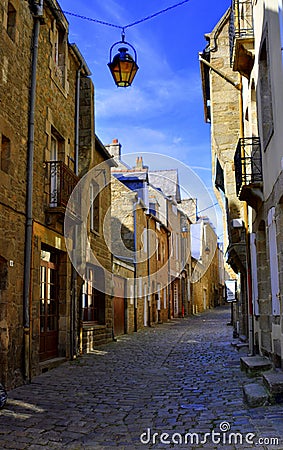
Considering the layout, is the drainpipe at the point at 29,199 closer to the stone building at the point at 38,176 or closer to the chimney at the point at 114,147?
the stone building at the point at 38,176

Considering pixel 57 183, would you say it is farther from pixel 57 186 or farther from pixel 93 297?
pixel 93 297

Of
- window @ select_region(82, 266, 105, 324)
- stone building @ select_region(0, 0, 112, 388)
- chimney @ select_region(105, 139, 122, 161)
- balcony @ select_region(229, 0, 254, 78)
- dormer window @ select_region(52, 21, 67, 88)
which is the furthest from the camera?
chimney @ select_region(105, 139, 122, 161)

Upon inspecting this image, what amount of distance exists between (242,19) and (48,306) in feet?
21.8

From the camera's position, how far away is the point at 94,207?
13.9m

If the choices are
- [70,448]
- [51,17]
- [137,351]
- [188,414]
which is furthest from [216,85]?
[70,448]

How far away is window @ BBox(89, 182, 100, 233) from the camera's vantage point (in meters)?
13.4

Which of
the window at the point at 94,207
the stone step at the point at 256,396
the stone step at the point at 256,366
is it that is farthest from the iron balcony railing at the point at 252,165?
the window at the point at 94,207

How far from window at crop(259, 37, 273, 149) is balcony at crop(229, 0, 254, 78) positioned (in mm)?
1053

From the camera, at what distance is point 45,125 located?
943 centimetres

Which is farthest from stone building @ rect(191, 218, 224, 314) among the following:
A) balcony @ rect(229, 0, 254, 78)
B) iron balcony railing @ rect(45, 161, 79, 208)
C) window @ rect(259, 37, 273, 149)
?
window @ rect(259, 37, 273, 149)

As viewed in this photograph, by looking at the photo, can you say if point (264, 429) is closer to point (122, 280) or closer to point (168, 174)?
point (122, 280)

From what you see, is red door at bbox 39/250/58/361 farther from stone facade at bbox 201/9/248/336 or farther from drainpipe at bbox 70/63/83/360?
stone facade at bbox 201/9/248/336

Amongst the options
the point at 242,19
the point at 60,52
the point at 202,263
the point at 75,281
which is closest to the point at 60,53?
the point at 60,52

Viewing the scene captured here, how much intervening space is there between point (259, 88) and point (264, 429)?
542 cm
